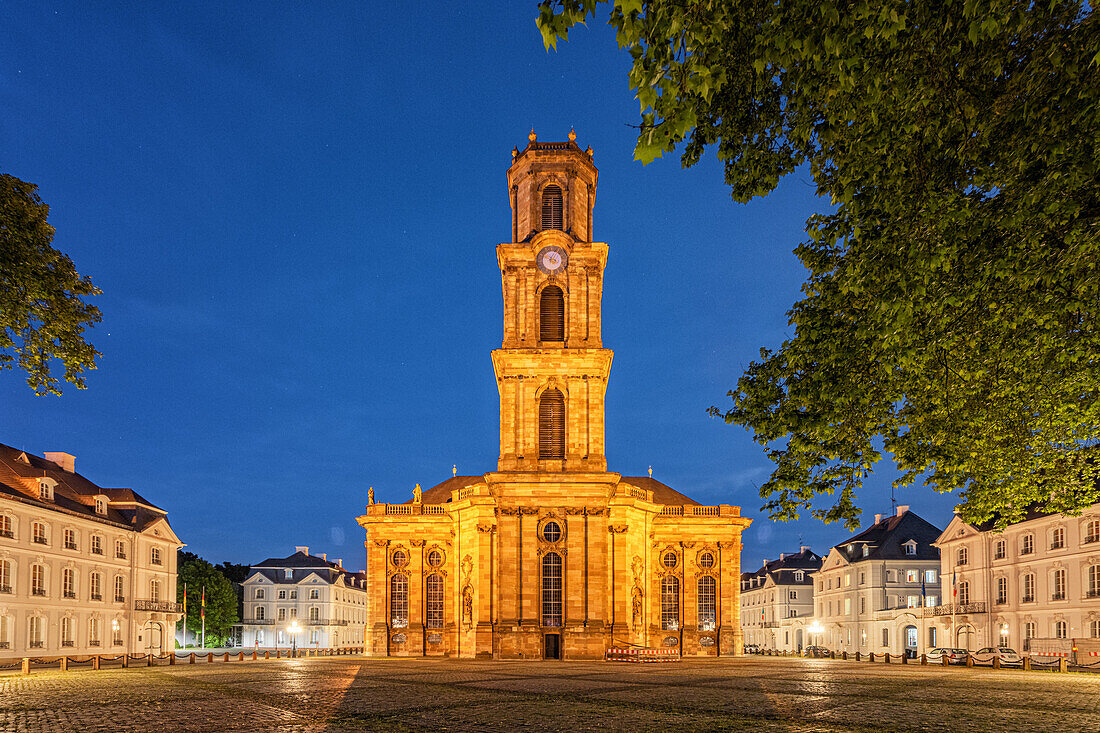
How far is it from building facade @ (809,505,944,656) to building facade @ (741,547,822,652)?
53.3 feet

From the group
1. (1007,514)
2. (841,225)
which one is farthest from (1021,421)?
(841,225)

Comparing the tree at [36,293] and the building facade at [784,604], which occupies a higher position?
the tree at [36,293]

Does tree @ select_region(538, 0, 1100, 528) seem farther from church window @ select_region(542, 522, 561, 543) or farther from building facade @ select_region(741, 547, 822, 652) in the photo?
building facade @ select_region(741, 547, 822, 652)

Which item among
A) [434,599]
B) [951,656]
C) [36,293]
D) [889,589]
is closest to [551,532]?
[434,599]

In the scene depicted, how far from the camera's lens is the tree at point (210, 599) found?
9212 centimetres

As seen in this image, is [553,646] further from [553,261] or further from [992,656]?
[992,656]

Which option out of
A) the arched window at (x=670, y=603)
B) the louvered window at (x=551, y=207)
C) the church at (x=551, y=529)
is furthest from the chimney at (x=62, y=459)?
the arched window at (x=670, y=603)

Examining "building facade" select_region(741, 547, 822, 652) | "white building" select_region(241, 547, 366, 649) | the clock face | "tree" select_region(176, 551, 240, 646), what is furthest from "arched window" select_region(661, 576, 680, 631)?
"white building" select_region(241, 547, 366, 649)

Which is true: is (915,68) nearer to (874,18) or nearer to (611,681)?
(874,18)

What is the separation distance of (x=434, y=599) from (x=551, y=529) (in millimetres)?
12953

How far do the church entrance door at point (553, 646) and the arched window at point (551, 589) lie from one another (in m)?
0.64

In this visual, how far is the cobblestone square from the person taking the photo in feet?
50.1

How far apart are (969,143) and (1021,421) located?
5.67 m

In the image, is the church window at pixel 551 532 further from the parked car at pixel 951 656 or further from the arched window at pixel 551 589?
the parked car at pixel 951 656
